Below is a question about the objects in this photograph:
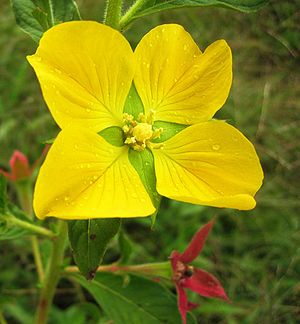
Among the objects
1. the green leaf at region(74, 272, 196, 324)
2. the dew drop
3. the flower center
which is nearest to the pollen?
the flower center

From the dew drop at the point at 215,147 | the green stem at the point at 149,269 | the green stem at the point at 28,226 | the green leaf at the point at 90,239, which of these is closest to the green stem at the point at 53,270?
the green stem at the point at 28,226

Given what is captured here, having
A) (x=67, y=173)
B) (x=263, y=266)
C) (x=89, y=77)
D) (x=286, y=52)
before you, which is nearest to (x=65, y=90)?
(x=89, y=77)

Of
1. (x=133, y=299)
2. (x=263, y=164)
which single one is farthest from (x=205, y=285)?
(x=263, y=164)

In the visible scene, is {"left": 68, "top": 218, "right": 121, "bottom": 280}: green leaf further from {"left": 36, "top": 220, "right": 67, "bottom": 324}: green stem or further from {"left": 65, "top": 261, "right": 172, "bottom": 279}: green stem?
{"left": 65, "top": 261, "right": 172, "bottom": 279}: green stem

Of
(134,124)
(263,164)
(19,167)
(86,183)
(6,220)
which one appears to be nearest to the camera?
(86,183)

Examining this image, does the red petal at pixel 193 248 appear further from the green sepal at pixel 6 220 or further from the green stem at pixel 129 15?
the green stem at pixel 129 15

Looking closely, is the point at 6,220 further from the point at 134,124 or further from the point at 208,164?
the point at 208,164

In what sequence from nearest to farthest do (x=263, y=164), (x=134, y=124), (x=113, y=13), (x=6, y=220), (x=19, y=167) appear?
Result: 1. (x=113, y=13)
2. (x=134, y=124)
3. (x=6, y=220)
4. (x=19, y=167)
5. (x=263, y=164)
